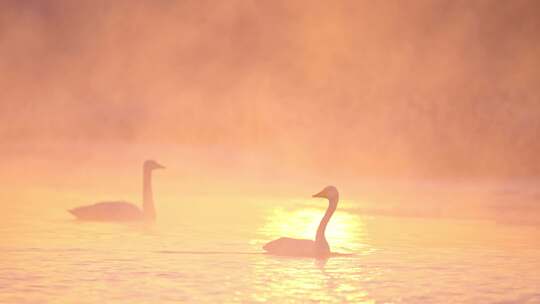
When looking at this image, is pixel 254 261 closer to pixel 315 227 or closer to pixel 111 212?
pixel 315 227

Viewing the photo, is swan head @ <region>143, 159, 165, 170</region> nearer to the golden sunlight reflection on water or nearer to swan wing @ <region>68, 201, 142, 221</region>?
swan wing @ <region>68, 201, 142, 221</region>

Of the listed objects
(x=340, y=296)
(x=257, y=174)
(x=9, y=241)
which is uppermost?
(x=257, y=174)

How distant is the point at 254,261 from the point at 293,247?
1.11 m

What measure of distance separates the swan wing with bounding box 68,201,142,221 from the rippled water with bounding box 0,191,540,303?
0.49m

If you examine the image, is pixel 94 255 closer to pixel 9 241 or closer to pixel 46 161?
pixel 9 241

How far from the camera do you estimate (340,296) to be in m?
17.3

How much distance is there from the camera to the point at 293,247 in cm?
2175

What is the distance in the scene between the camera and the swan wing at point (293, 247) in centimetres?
2169

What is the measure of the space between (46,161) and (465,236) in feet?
107

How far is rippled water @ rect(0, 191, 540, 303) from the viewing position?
17.5 meters

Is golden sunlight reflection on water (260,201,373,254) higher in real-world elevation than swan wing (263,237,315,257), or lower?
higher

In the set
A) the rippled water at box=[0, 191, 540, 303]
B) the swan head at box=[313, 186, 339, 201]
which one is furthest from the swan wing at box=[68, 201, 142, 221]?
the swan head at box=[313, 186, 339, 201]

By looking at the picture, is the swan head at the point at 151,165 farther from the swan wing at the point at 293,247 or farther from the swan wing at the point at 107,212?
the swan wing at the point at 293,247

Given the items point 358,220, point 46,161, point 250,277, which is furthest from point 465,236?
point 46,161
